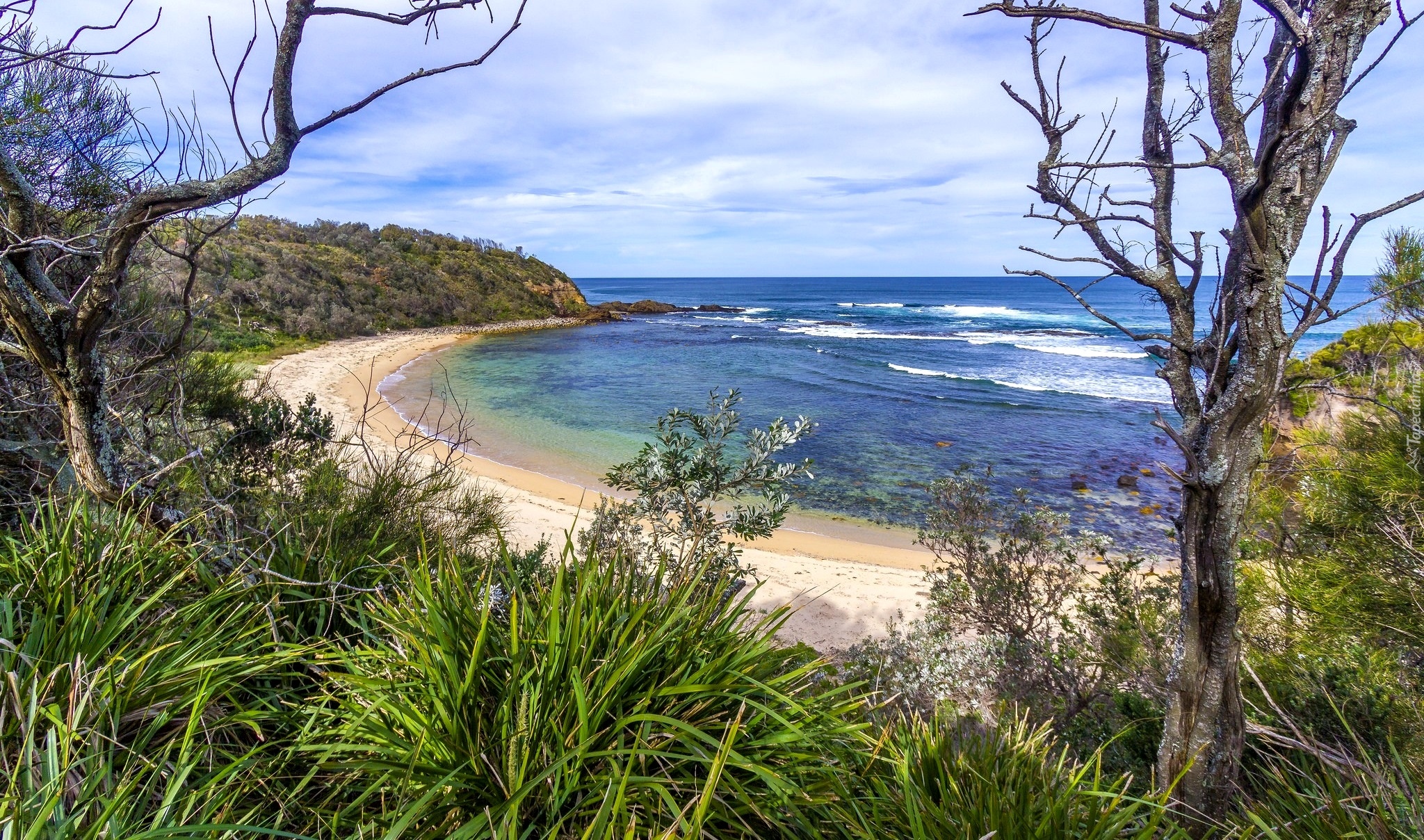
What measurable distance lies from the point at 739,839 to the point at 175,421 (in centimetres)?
351

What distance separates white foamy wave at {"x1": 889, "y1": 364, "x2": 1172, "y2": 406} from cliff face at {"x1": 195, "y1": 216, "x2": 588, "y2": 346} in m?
29.1

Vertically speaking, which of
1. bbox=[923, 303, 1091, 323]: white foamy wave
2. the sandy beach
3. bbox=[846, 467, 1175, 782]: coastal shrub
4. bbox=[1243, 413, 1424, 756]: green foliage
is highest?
bbox=[923, 303, 1091, 323]: white foamy wave

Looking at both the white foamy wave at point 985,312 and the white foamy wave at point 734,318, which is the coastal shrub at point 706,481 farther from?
the white foamy wave at point 985,312

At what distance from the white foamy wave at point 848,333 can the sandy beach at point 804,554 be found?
34.6m

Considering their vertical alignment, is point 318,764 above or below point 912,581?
above

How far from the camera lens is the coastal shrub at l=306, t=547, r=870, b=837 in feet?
5.85

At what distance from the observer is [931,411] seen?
22.8 metres

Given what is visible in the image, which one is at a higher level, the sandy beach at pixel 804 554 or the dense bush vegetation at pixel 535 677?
the dense bush vegetation at pixel 535 677

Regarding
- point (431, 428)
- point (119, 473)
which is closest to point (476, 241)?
point (431, 428)

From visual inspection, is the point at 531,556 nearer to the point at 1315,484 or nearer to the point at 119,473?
the point at 119,473

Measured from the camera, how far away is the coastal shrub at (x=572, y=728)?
1.78m

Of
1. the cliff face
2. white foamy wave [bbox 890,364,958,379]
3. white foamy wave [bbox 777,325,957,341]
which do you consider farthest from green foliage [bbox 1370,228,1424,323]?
white foamy wave [bbox 777,325,957,341]

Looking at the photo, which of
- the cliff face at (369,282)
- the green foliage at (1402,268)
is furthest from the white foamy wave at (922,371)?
the cliff face at (369,282)

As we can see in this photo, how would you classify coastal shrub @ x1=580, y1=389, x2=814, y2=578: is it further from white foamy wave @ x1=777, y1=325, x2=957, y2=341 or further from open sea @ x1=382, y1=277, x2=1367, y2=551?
white foamy wave @ x1=777, y1=325, x2=957, y2=341
